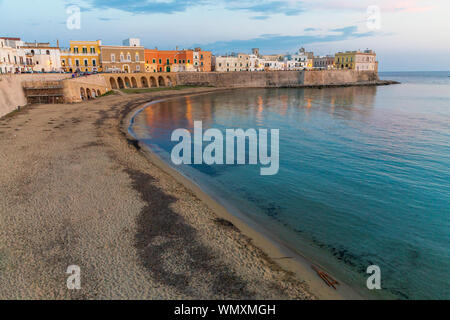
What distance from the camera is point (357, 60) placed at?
11438 cm

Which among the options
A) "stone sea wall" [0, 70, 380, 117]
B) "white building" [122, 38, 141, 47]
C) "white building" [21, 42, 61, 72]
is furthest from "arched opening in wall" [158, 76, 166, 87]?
"white building" [21, 42, 61, 72]

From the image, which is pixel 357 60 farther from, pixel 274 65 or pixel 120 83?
pixel 120 83

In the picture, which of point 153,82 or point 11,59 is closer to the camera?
point 11,59

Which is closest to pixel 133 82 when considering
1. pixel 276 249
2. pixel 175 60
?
pixel 175 60

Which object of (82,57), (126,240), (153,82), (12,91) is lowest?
(126,240)

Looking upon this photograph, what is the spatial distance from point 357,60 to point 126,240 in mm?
124493

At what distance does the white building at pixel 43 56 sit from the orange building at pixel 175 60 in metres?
23.0

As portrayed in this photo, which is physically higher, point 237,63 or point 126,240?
point 237,63

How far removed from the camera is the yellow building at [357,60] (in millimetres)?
114500

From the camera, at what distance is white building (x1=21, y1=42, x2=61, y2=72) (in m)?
60.7

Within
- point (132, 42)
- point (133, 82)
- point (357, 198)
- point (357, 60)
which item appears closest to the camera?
point (357, 198)

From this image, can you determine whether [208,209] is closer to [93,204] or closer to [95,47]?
[93,204]

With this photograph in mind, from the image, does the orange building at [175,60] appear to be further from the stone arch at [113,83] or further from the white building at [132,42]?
the stone arch at [113,83]

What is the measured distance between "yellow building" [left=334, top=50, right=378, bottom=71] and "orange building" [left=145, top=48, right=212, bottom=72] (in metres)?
59.3
